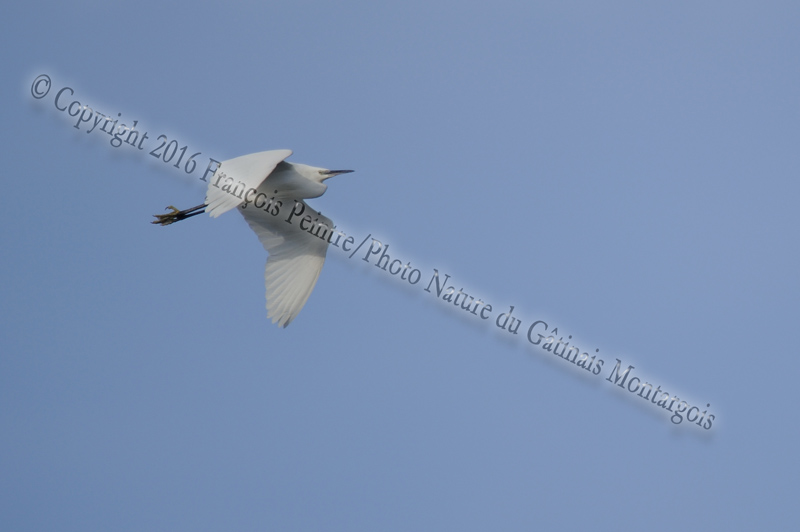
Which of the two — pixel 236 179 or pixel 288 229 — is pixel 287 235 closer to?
pixel 288 229

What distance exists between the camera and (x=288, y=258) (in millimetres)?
12484

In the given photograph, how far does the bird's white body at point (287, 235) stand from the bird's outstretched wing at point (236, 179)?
929mm

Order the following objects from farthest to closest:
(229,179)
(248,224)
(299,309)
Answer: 1. (248,224)
2. (299,309)
3. (229,179)

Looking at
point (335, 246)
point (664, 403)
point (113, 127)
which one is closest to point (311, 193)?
point (335, 246)

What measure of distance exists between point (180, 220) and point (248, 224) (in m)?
1.07

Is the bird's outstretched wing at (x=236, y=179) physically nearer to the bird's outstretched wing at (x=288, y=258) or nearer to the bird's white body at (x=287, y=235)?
the bird's white body at (x=287, y=235)

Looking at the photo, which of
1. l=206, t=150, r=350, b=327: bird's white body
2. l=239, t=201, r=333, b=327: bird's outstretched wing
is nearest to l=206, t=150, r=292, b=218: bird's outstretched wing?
l=206, t=150, r=350, b=327: bird's white body

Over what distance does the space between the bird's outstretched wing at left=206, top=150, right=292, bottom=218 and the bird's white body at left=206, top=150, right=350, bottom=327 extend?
929 millimetres

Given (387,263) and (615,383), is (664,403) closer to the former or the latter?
(615,383)

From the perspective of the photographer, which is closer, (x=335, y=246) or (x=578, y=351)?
(x=335, y=246)

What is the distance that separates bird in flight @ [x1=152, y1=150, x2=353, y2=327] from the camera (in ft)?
39.5

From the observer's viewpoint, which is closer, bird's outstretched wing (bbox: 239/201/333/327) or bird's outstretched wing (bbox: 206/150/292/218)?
bird's outstretched wing (bbox: 206/150/292/218)

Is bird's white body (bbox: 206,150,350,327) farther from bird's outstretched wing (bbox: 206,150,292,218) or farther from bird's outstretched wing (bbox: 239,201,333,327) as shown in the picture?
bird's outstretched wing (bbox: 206,150,292,218)

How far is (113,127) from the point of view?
1212cm
